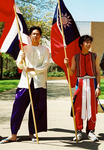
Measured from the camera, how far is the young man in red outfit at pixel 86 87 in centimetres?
536

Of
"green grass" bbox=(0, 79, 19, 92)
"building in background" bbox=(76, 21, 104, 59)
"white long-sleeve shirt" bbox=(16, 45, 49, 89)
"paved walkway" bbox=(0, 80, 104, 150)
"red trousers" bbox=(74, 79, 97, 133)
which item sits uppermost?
"building in background" bbox=(76, 21, 104, 59)

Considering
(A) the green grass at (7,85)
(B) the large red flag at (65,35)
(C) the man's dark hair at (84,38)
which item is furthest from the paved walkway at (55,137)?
(A) the green grass at (7,85)

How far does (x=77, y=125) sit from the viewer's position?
17.7 feet

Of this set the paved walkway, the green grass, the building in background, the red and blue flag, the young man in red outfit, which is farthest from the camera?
the building in background

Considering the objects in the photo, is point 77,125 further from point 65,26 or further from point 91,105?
point 65,26

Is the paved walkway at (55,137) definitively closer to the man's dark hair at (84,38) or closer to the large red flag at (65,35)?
the large red flag at (65,35)

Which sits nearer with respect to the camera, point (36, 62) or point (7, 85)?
point (36, 62)

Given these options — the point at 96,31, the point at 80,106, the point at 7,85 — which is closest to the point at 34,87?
the point at 80,106

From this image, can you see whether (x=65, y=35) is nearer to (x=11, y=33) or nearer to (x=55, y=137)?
(x=11, y=33)

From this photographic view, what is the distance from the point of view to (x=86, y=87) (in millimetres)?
5348

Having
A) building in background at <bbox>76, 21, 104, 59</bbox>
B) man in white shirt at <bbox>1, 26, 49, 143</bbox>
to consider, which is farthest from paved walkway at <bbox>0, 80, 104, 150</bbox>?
building in background at <bbox>76, 21, 104, 59</bbox>

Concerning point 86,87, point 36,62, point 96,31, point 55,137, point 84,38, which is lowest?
point 55,137

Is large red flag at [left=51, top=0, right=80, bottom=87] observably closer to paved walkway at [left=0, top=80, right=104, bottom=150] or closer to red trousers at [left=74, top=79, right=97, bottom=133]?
red trousers at [left=74, top=79, right=97, bottom=133]

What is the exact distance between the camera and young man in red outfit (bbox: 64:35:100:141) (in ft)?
17.6
